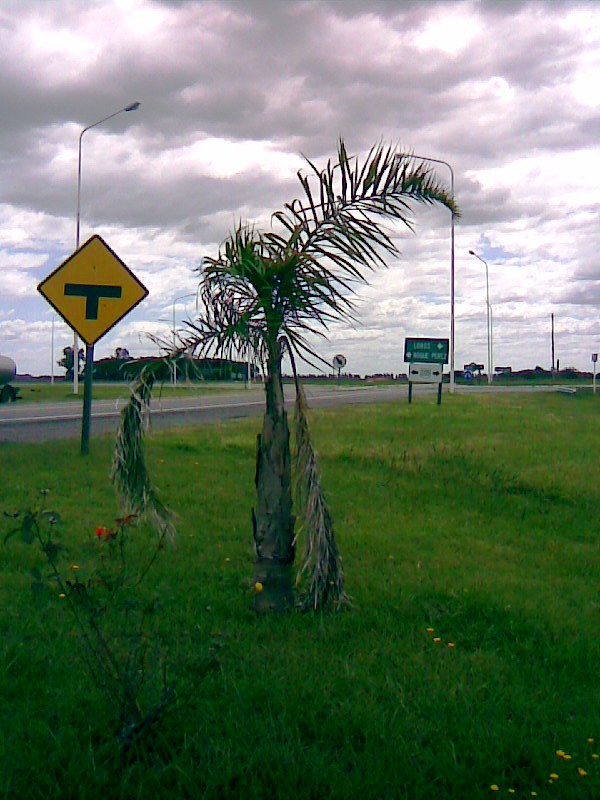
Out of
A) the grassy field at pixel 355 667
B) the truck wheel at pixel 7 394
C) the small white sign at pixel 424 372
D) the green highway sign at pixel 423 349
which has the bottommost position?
the grassy field at pixel 355 667

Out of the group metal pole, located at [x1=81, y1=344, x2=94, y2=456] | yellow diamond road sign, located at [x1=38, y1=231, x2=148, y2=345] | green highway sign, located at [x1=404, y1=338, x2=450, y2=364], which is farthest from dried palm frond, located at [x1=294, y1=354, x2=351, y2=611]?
green highway sign, located at [x1=404, y1=338, x2=450, y2=364]

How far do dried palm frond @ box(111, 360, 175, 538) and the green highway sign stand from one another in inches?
866

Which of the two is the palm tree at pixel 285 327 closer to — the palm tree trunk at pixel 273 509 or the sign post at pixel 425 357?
the palm tree trunk at pixel 273 509

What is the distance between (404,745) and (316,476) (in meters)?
2.16

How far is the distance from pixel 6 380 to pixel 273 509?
28644 millimetres

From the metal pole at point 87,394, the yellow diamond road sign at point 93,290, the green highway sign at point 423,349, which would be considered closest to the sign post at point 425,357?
the green highway sign at point 423,349

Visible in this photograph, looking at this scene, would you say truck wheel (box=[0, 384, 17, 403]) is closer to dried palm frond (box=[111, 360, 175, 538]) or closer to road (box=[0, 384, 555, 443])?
road (box=[0, 384, 555, 443])

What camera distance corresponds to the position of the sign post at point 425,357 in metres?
27.4

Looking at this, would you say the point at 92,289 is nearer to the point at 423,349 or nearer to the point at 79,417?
the point at 79,417

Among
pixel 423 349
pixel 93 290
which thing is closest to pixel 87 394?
pixel 93 290

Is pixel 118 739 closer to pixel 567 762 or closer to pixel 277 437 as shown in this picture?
pixel 567 762

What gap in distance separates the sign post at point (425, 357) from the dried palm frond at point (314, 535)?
21.6 meters

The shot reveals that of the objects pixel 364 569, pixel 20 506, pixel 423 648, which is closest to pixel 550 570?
pixel 364 569

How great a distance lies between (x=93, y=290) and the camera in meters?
11.7
